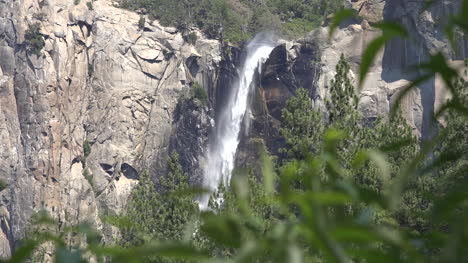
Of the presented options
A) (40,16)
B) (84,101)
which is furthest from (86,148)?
(40,16)

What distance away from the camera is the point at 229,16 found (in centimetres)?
7656

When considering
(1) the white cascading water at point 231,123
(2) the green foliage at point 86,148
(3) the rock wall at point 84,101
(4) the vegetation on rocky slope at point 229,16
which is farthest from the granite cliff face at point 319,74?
(2) the green foliage at point 86,148

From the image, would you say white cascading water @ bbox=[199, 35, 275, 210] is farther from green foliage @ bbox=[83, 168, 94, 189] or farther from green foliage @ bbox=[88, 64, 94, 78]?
green foliage @ bbox=[88, 64, 94, 78]

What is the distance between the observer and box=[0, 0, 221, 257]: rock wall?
66625 mm

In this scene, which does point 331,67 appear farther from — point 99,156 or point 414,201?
point 414,201

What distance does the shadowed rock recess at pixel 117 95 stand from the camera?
65.5 m

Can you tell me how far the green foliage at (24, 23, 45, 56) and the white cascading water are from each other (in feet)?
48.8

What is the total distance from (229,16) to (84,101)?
14774 mm

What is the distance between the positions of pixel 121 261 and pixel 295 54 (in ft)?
217

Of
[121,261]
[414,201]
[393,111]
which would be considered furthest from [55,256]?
[414,201]

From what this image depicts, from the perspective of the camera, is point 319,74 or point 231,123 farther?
point 231,123

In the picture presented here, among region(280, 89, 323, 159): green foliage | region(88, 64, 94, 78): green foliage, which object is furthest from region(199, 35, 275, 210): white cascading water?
region(280, 89, 323, 159): green foliage

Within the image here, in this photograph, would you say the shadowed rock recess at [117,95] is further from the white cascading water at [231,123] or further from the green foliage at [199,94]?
the white cascading water at [231,123]

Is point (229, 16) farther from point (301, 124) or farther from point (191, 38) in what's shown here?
point (301, 124)
